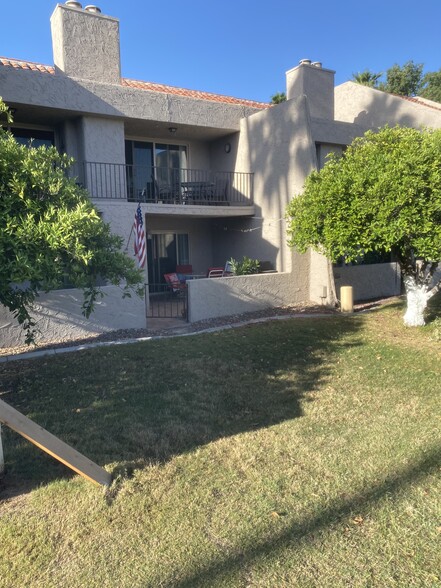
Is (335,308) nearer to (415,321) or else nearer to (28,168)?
(415,321)

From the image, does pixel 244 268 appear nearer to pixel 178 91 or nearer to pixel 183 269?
pixel 183 269

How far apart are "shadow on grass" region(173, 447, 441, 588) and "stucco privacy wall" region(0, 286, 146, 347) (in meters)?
5.95

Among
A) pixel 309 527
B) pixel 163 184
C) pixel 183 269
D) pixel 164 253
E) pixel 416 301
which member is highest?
pixel 163 184

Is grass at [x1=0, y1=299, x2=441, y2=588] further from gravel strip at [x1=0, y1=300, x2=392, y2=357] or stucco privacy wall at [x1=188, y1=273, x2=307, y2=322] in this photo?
stucco privacy wall at [x1=188, y1=273, x2=307, y2=322]

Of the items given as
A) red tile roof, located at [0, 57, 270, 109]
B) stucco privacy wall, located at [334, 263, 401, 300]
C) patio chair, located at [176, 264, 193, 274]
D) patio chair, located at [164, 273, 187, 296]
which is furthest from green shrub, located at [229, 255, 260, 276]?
red tile roof, located at [0, 57, 270, 109]

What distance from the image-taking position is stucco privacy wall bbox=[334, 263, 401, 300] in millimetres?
12406

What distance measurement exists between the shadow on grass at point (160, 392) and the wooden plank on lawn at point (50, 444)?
13.3 inches

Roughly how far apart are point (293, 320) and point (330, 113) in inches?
318

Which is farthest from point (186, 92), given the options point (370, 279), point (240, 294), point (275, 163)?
point (370, 279)

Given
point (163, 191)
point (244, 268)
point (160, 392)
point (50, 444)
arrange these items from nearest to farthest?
point (50, 444)
point (160, 392)
point (244, 268)
point (163, 191)

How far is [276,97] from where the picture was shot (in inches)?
884

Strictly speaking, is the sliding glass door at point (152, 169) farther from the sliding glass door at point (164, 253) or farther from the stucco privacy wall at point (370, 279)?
the stucco privacy wall at point (370, 279)

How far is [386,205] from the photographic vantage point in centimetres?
698

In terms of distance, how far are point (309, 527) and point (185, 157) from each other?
43.1 ft
